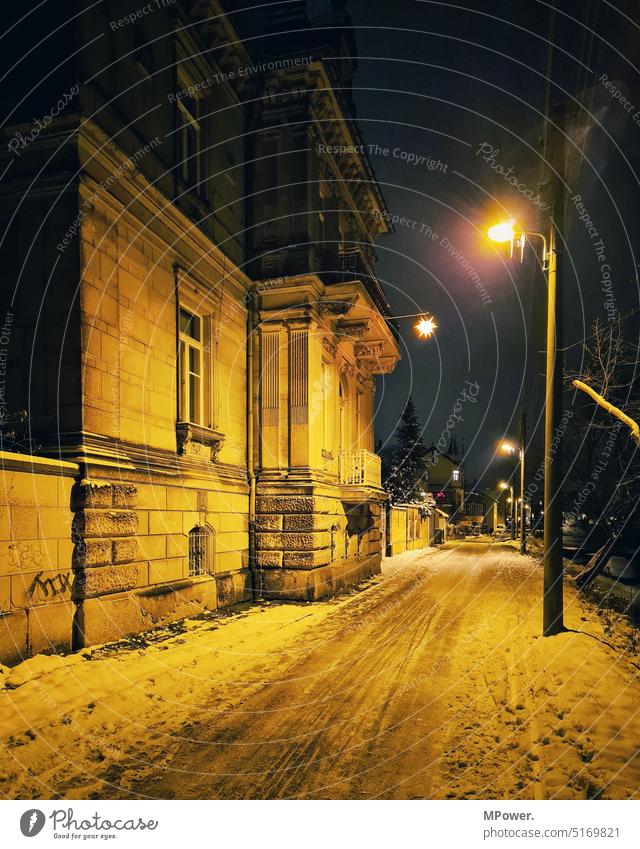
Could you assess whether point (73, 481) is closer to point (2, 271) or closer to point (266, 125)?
point (2, 271)

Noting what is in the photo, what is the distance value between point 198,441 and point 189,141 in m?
7.57

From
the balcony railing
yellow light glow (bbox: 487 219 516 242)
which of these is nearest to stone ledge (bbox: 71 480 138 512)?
yellow light glow (bbox: 487 219 516 242)

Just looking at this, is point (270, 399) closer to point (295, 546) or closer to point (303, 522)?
point (303, 522)

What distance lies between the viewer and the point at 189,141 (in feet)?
41.7

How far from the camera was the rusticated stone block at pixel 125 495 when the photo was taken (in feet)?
29.1

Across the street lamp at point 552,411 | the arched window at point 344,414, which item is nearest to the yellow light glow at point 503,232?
the street lamp at point 552,411

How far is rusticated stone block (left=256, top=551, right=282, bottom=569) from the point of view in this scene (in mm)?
14055

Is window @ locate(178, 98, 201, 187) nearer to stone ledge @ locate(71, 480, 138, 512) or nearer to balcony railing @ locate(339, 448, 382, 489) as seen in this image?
stone ledge @ locate(71, 480, 138, 512)

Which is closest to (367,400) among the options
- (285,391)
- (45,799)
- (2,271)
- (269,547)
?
(285,391)

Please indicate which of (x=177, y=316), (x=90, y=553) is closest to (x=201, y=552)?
(x=90, y=553)

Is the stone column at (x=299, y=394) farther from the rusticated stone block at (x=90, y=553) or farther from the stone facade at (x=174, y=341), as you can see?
the rusticated stone block at (x=90, y=553)

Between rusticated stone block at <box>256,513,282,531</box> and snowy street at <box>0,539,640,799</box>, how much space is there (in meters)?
4.30

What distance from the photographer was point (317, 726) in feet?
18.0

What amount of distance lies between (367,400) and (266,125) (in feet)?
41.2
